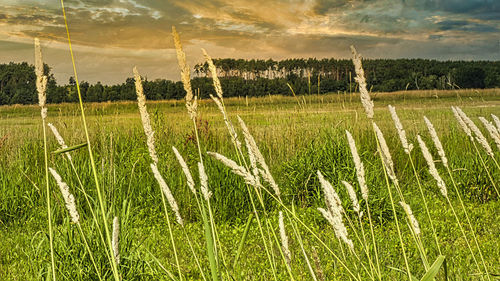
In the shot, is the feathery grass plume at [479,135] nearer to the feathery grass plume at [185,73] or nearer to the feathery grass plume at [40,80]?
the feathery grass plume at [185,73]

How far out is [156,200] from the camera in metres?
5.71

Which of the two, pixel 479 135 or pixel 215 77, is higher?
pixel 215 77

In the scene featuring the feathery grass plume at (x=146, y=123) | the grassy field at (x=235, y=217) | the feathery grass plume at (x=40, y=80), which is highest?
the feathery grass plume at (x=40, y=80)

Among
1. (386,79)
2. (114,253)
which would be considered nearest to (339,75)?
(386,79)

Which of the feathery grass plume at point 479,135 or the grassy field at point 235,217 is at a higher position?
the feathery grass plume at point 479,135

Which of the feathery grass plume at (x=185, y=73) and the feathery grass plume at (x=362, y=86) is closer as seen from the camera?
the feathery grass plume at (x=362, y=86)

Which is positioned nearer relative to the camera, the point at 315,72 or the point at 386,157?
the point at 386,157

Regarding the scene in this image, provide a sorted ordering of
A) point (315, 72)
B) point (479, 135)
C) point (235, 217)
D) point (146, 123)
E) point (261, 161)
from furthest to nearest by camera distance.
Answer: point (315, 72) < point (235, 217) < point (479, 135) < point (146, 123) < point (261, 161)

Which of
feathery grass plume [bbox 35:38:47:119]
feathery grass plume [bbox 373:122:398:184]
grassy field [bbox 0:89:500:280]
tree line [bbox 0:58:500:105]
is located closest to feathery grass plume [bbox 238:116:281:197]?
feathery grass plume [bbox 373:122:398:184]

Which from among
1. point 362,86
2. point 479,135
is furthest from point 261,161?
point 479,135

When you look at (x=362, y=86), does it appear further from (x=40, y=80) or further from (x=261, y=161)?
(x=40, y=80)

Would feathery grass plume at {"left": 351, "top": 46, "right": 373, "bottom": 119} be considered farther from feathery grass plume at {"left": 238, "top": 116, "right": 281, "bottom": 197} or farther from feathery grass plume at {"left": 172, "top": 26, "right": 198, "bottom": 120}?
feathery grass plume at {"left": 172, "top": 26, "right": 198, "bottom": 120}

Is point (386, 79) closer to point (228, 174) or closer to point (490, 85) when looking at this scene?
point (490, 85)

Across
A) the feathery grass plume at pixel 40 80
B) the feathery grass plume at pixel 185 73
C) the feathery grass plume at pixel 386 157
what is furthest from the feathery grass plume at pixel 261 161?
the feathery grass plume at pixel 40 80
